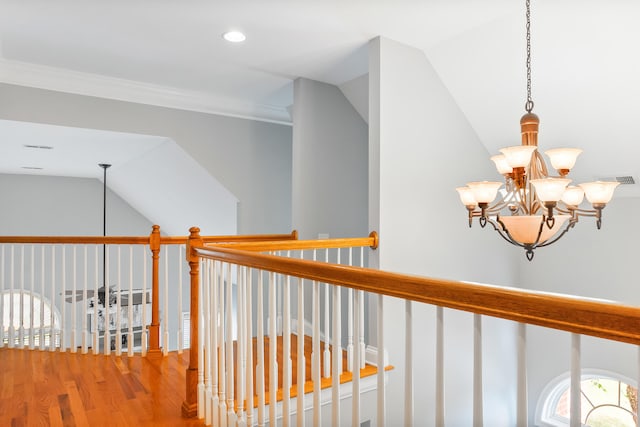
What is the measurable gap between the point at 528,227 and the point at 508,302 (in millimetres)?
1702

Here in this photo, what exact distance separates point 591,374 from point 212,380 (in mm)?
3657

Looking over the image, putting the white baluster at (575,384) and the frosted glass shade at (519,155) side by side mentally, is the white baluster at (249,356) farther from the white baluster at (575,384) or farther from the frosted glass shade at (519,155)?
the frosted glass shade at (519,155)

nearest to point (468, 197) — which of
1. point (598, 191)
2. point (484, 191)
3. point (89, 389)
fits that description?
point (484, 191)

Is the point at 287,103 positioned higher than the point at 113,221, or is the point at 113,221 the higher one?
the point at 287,103

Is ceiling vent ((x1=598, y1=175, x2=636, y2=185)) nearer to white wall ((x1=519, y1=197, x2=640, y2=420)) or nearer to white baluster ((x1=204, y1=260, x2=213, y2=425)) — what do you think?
white wall ((x1=519, y1=197, x2=640, y2=420))

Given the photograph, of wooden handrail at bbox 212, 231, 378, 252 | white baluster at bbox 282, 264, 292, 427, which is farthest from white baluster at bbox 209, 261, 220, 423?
white baluster at bbox 282, 264, 292, 427

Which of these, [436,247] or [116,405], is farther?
[436,247]

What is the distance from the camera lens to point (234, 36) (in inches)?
124

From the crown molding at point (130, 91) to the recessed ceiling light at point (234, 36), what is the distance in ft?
4.36

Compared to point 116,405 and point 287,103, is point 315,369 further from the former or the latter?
point 287,103

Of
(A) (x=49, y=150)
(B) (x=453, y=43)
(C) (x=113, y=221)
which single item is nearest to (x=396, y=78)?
(B) (x=453, y=43)

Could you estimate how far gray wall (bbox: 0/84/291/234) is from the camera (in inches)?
148

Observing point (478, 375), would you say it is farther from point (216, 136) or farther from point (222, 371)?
point (216, 136)

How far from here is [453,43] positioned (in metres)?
3.30
